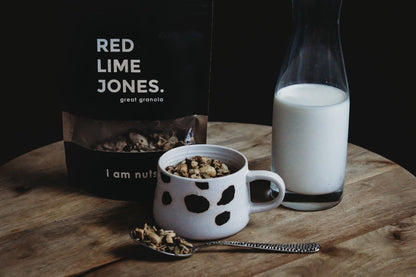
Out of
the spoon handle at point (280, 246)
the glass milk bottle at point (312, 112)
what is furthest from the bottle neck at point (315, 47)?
the spoon handle at point (280, 246)

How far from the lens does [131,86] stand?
1040mm

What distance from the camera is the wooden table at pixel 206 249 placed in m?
0.87

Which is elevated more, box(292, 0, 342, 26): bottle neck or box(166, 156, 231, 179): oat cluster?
box(292, 0, 342, 26): bottle neck

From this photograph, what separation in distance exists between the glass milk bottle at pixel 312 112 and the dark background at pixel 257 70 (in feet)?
2.51

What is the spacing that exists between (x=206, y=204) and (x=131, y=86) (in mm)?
249

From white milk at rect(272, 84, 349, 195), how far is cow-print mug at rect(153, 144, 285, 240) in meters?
0.08

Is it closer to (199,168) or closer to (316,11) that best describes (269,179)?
(199,168)

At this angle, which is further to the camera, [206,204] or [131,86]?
[131,86]

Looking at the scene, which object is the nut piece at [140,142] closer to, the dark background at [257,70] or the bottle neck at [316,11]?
the bottle neck at [316,11]

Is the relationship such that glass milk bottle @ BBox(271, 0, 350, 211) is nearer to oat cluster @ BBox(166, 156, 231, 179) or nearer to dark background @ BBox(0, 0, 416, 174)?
oat cluster @ BBox(166, 156, 231, 179)

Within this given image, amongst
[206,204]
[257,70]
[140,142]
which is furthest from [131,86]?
[257,70]

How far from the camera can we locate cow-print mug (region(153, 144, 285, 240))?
0.92 m

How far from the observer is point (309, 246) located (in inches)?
35.9

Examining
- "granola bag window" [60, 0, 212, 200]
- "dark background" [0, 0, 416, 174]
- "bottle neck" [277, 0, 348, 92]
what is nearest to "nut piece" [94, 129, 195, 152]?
"granola bag window" [60, 0, 212, 200]
